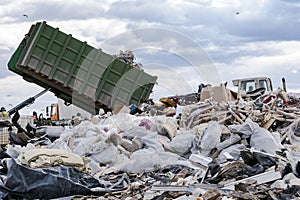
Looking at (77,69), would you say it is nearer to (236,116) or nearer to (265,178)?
(236,116)

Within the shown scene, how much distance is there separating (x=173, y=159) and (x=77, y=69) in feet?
20.6

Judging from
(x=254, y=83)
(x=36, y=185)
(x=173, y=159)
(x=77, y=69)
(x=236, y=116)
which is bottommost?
(x=36, y=185)

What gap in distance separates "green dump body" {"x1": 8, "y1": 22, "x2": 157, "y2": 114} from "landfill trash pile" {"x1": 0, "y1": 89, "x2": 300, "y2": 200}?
301 centimetres

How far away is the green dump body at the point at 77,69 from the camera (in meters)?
13.2

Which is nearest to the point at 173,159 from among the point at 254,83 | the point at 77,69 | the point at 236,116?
the point at 236,116

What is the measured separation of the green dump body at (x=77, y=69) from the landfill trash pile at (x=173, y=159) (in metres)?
3.01

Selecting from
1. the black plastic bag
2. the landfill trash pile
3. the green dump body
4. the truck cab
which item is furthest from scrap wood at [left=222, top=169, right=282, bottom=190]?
the truck cab

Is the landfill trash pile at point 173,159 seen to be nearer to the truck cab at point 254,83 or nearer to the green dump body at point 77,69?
the green dump body at point 77,69

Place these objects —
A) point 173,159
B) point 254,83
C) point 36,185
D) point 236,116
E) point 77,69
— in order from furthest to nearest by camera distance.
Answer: point 254,83 → point 77,69 → point 236,116 → point 173,159 → point 36,185

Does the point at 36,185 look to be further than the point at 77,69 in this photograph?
No

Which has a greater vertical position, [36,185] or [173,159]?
[173,159]

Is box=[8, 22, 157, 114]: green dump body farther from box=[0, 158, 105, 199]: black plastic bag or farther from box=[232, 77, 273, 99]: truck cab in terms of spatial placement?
box=[0, 158, 105, 199]: black plastic bag

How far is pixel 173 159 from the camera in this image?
7.64 metres

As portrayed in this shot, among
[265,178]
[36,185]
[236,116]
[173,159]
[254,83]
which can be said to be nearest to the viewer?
→ [265,178]
